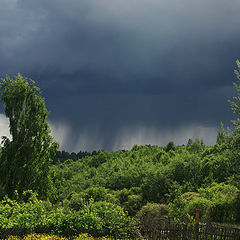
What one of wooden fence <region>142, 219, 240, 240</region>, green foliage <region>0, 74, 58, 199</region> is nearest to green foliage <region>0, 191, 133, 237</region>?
wooden fence <region>142, 219, 240, 240</region>

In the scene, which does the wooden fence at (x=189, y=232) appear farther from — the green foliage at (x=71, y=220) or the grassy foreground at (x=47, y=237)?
the grassy foreground at (x=47, y=237)

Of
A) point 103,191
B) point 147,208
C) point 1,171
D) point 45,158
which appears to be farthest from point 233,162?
point 103,191

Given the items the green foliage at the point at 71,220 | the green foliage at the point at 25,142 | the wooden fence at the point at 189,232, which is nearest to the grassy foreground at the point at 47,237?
the green foliage at the point at 71,220

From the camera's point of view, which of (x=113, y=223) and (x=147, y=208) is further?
(x=147, y=208)

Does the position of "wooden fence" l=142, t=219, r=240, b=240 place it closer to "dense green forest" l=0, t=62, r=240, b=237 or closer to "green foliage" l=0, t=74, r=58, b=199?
"dense green forest" l=0, t=62, r=240, b=237

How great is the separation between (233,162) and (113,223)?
28.6ft

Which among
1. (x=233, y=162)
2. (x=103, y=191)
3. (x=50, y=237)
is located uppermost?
(x=233, y=162)

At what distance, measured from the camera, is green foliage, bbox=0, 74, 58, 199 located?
72.4 ft

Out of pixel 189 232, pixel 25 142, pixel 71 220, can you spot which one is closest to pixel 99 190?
pixel 25 142

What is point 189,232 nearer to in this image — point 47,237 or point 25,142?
point 47,237

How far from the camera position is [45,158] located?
23.9m

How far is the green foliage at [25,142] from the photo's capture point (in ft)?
72.4

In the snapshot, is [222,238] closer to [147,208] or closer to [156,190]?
[147,208]

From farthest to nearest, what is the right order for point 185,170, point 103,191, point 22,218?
point 185,170 → point 103,191 → point 22,218
